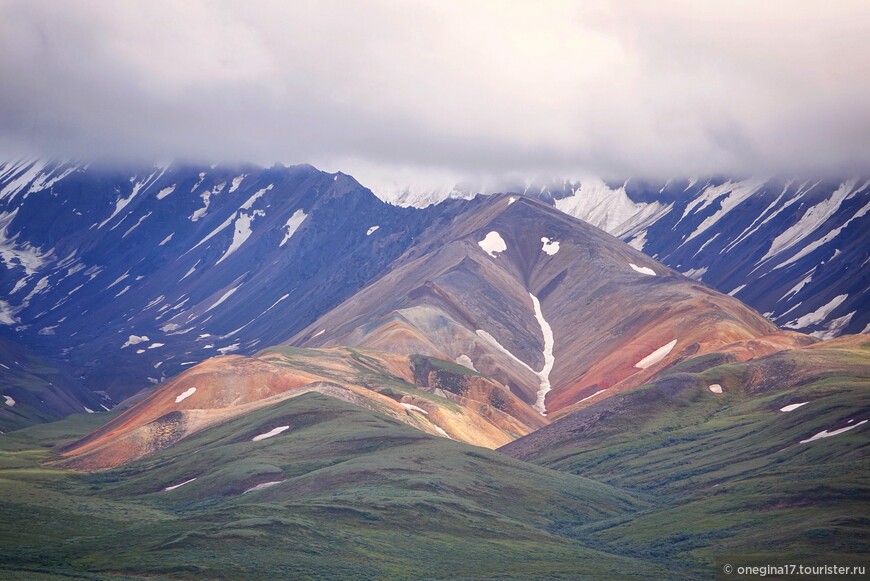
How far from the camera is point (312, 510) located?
4648 inches

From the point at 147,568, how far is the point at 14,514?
3388cm

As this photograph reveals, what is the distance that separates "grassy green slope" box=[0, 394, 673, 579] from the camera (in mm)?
100938

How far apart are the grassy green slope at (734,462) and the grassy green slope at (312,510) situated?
7.18m

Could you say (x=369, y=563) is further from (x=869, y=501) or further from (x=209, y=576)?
(x=869, y=501)

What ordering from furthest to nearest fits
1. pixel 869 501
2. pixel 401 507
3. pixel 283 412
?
pixel 283 412, pixel 401 507, pixel 869 501

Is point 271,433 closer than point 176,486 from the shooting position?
No

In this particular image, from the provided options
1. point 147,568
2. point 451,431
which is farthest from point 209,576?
point 451,431

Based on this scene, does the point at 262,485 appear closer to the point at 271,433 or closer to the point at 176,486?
the point at 176,486

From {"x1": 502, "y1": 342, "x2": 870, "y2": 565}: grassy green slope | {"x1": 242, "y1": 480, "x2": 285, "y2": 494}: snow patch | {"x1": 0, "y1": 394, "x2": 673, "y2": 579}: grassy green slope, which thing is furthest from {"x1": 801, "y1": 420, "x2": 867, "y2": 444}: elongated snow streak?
{"x1": 242, "y1": 480, "x2": 285, "y2": 494}: snow patch

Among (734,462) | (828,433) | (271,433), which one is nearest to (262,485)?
(271,433)

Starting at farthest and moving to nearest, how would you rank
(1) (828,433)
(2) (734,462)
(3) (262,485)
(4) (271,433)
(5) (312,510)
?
(4) (271,433)
(2) (734,462)
(1) (828,433)
(3) (262,485)
(5) (312,510)

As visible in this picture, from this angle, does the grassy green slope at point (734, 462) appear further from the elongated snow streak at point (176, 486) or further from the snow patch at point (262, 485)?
the elongated snow streak at point (176, 486)

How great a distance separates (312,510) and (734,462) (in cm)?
5589

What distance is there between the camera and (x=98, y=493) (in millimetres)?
150875
